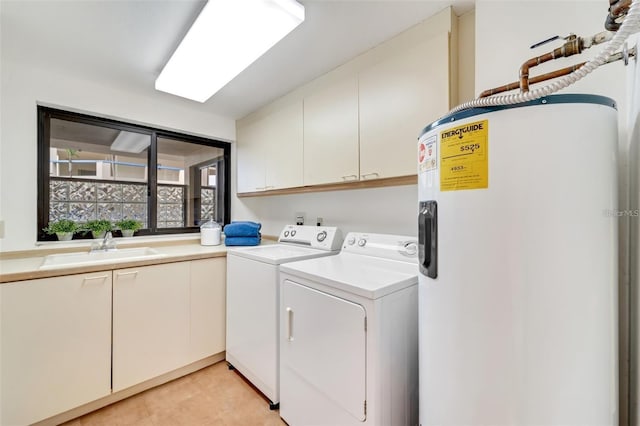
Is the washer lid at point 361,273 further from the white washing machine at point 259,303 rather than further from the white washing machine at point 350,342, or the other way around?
the white washing machine at point 259,303

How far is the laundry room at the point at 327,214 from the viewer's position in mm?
715

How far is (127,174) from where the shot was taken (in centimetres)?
254

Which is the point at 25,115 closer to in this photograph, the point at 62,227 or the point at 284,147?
the point at 62,227

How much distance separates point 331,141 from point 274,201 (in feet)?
4.23

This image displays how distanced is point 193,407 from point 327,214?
1701 mm

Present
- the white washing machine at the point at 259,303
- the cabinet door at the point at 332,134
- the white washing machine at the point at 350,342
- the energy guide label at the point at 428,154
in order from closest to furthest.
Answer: the energy guide label at the point at 428,154
the white washing machine at the point at 350,342
the white washing machine at the point at 259,303
the cabinet door at the point at 332,134

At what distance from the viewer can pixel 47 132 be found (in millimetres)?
2104

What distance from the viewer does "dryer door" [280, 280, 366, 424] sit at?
1149 millimetres

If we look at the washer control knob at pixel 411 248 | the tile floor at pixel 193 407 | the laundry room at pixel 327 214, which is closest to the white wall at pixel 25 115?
the laundry room at pixel 327 214

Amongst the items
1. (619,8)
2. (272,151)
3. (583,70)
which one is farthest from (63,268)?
(619,8)

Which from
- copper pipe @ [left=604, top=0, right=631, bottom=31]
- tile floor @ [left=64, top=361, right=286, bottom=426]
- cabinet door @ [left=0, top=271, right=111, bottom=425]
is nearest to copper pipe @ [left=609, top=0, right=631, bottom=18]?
copper pipe @ [left=604, top=0, right=631, bottom=31]

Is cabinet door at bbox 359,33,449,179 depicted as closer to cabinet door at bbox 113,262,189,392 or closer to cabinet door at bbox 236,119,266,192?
cabinet door at bbox 236,119,266,192

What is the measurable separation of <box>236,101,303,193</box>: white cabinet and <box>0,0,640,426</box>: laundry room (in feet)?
0.09

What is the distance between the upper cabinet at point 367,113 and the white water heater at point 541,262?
708 mm
